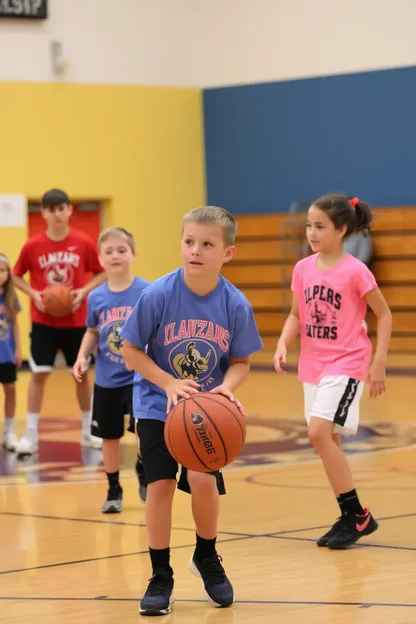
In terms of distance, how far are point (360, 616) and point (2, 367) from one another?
4905 mm

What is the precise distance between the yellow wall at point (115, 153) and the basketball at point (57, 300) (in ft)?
23.2

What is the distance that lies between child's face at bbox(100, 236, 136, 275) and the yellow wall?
30.1 feet

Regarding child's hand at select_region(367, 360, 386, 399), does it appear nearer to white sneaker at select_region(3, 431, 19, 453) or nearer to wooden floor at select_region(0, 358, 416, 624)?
wooden floor at select_region(0, 358, 416, 624)

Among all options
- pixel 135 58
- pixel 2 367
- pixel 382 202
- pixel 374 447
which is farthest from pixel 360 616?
pixel 135 58

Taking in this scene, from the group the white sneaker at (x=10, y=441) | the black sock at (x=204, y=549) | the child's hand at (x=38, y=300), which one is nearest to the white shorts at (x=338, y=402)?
the black sock at (x=204, y=549)

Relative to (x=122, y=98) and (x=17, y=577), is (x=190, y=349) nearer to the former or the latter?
(x=17, y=577)

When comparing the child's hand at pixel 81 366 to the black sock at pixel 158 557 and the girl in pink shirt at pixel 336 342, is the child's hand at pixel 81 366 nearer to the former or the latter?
the girl in pink shirt at pixel 336 342

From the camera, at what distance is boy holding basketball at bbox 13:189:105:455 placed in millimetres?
8133

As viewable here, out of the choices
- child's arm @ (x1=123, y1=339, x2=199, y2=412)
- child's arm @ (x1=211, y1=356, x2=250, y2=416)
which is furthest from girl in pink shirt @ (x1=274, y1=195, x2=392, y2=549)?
child's arm @ (x1=123, y1=339, x2=199, y2=412)

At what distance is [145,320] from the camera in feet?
13.8

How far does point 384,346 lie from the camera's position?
5.21 meters

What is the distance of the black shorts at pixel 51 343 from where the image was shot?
27.1 ft

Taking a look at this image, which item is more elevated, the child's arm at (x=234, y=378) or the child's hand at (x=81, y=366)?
the child's arm at (x=234, y=378)

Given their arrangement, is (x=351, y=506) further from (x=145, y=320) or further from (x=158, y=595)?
(x=145, y=320)
